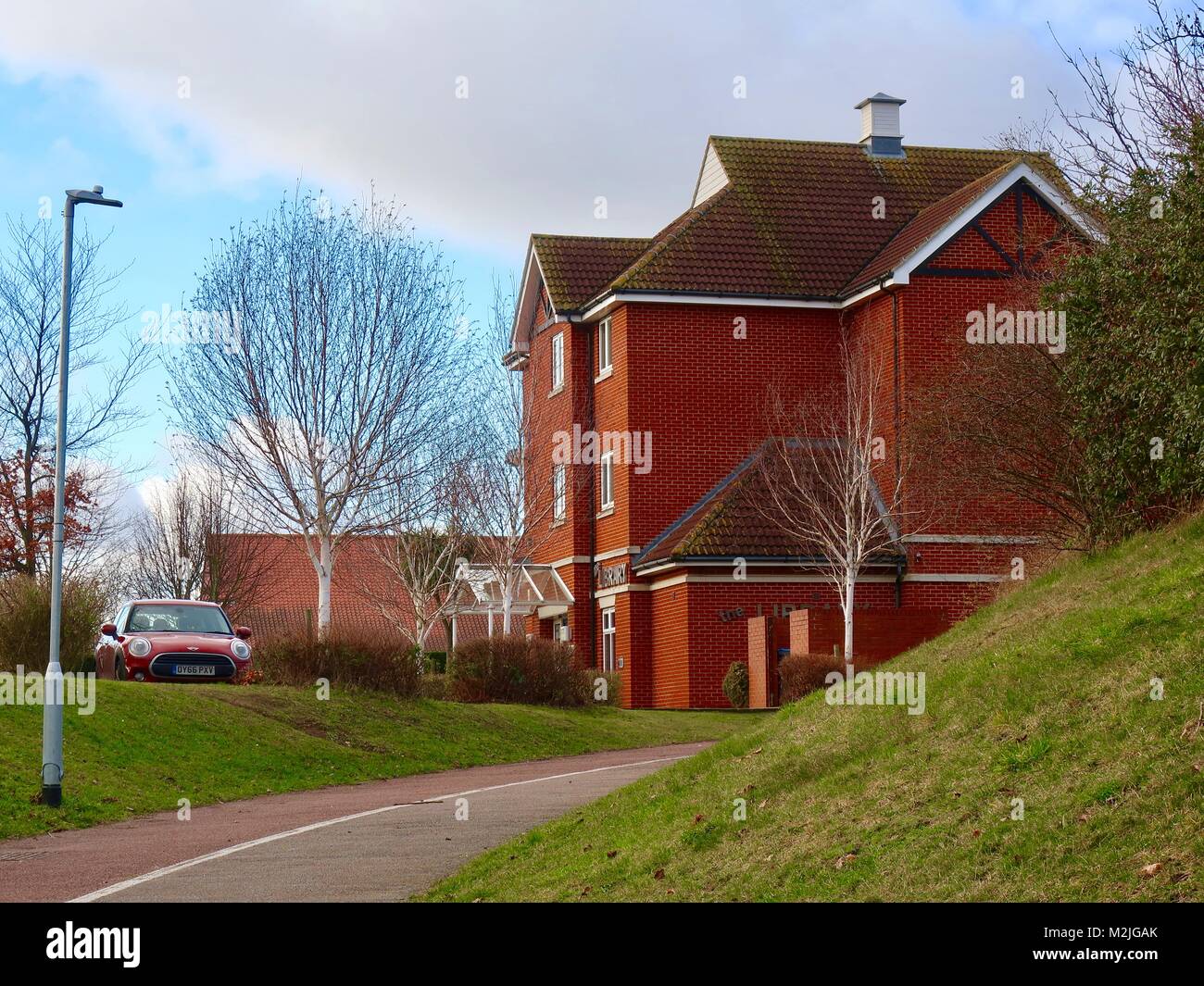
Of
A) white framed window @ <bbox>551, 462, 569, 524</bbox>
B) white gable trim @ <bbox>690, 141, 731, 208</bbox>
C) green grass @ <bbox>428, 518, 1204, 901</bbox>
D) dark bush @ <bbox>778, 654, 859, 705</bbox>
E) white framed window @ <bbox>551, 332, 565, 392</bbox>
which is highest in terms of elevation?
white gable trim @ <bbox>690, 141, 731, 208</bbox>

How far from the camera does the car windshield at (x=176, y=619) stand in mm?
25625

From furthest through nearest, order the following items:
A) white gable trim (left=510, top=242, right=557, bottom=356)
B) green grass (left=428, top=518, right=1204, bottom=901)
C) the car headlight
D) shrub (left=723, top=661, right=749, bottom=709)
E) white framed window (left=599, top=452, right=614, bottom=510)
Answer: white gable trim (left=510, top=242, right=557, bottom=356) → white framed window (left=599, top=452, right=614, bottom=510) → shrub (left=723, top=661, right=749, bottom=709) → the car headlight → green grass (left=428, top=518, right=1204, bottom=901)

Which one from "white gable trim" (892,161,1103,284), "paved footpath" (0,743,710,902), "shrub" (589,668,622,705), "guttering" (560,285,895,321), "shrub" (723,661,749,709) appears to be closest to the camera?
"paved footpath" (0,743,710,902)

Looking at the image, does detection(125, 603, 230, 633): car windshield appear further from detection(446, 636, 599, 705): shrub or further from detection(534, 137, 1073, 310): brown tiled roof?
detection(534, 137, 1073, 310): brown tiled roof

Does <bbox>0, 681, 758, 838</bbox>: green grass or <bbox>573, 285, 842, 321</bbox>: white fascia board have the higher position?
<bbox>573, 285, 842, 321</bbox>: white fascia board

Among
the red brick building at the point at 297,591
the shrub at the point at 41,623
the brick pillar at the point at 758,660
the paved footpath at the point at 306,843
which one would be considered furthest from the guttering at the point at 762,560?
the red brick building at the point at 297,591

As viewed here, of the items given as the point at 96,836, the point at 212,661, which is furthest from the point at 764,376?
the point at 96,836

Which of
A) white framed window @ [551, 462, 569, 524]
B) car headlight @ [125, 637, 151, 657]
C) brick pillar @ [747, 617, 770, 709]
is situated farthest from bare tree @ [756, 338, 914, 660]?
car headlight @ [125, 637, 151, 657]

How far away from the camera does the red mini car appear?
81.1 ft

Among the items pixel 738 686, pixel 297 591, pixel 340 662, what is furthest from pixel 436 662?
pixel 297 591

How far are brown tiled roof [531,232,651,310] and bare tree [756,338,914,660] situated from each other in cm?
571

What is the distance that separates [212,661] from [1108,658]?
17981 mm
